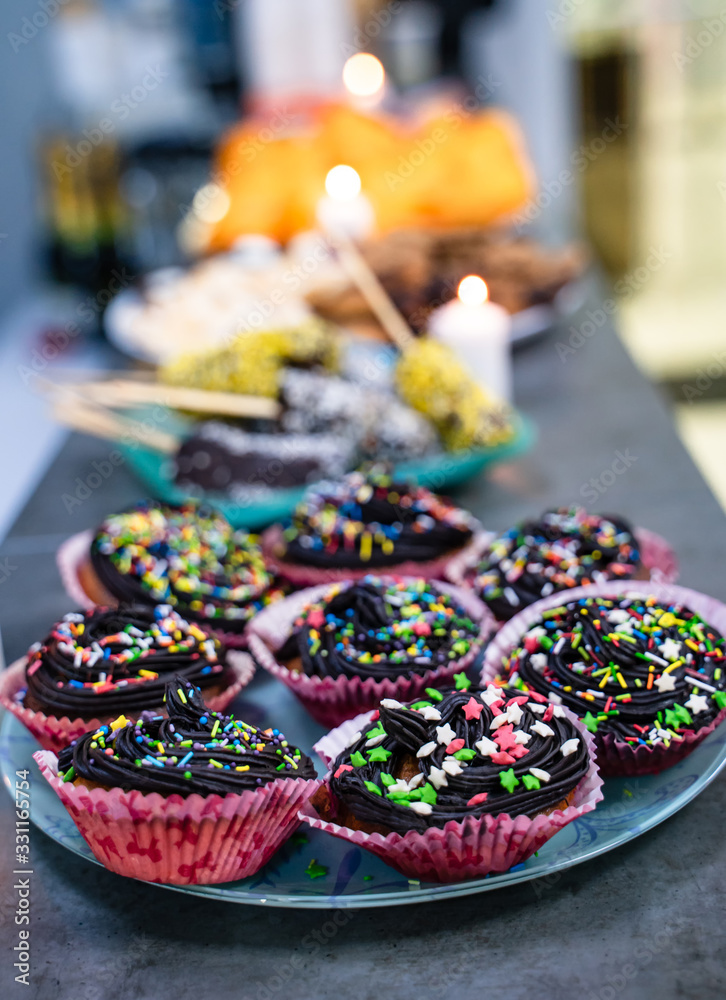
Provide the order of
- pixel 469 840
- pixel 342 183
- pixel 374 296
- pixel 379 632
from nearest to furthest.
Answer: pixel 469 840 < pixel 379 632 < pixel 374 296 < pixel 342 183

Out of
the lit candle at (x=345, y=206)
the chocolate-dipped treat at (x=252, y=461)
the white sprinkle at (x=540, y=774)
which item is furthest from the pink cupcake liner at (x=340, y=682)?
the lit candle at (x=345, y=206)

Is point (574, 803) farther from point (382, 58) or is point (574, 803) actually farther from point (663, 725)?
point (382, 58)

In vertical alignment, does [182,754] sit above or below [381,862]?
above

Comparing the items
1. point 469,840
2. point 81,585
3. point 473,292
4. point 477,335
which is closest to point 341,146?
point 473,292

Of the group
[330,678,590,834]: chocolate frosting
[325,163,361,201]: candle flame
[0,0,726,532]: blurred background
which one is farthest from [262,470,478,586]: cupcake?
[325,163,361,201]: candle flame

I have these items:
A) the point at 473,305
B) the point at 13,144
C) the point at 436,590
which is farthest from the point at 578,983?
the point at 13,144

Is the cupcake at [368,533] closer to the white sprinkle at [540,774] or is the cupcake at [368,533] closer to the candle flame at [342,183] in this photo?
the white sprinkle at [540,774]

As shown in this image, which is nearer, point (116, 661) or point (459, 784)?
point (459, 784)

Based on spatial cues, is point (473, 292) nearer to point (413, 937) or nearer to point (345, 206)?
point (345, 206)
